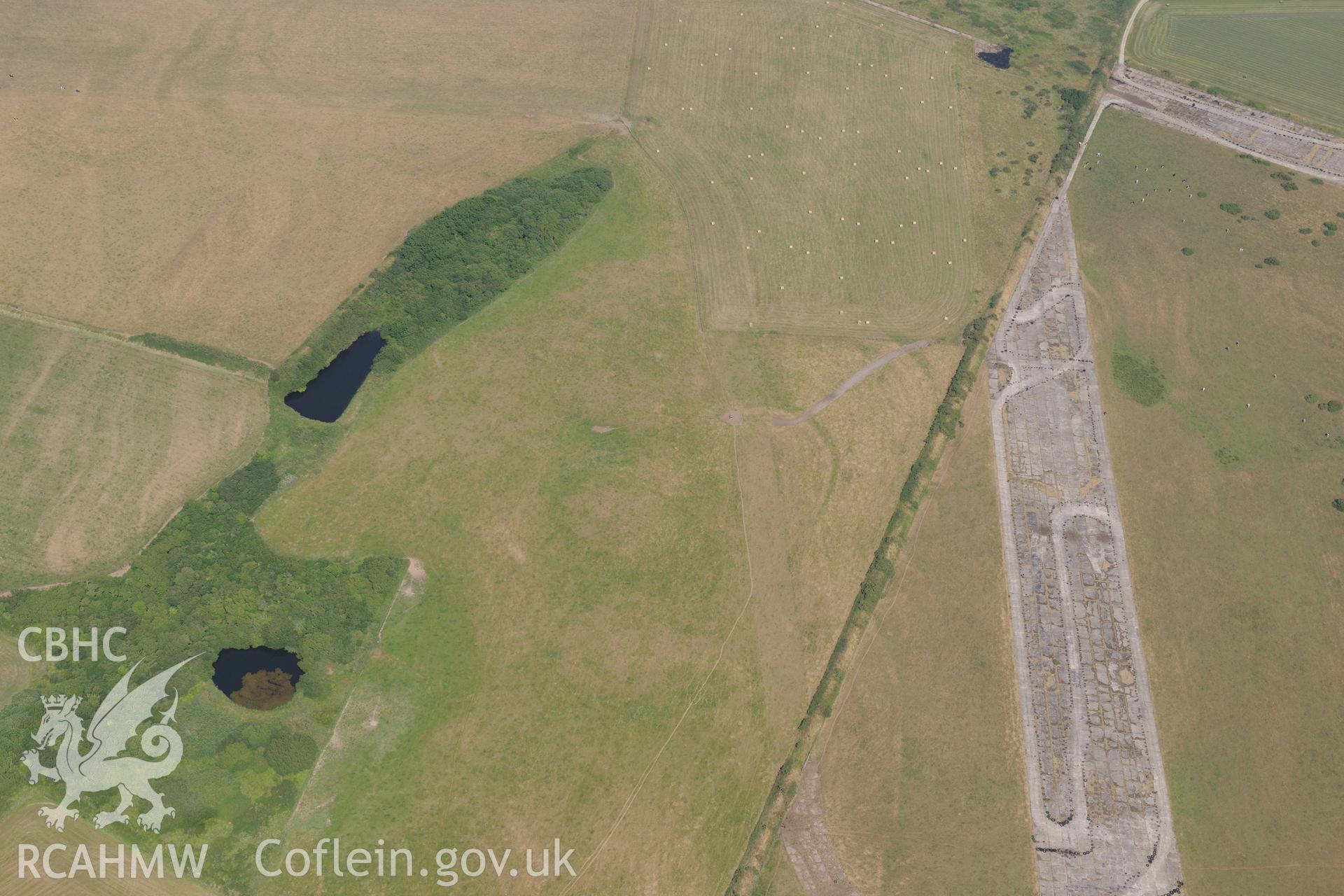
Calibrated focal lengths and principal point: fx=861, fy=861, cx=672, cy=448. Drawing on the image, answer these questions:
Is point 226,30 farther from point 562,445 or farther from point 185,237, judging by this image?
point 562,445

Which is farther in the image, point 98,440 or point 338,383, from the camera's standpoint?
point 338,383

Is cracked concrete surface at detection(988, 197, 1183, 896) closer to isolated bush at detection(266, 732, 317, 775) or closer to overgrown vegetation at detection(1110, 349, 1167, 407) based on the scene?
overgrown vegetation at detection(1110, 349, 1167, 407)

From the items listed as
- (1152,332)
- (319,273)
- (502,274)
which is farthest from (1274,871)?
(319,273)

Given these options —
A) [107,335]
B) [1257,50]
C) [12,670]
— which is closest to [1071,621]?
[12,670]

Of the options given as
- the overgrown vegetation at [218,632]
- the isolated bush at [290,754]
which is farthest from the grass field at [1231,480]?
the overgrown vegetation at [218,632]

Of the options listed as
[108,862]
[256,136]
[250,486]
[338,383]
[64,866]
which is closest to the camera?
[64,866]

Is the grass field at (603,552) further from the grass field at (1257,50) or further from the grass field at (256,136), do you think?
the grass field at (1257,50)

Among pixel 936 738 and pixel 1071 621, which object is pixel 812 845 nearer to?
pixel 936 738
